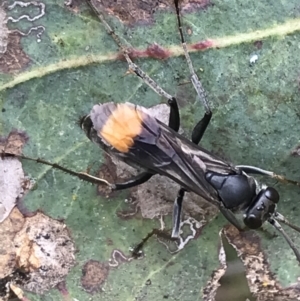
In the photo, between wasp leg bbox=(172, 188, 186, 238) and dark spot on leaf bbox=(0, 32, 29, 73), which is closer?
dark spot on leaf bbox=(0, 32, 29, 73)

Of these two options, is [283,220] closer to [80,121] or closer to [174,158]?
[174,158]

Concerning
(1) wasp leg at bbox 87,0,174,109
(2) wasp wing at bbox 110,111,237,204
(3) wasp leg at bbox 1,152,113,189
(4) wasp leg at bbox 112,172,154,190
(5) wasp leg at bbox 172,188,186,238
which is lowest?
(5) wasp leg at bbox 172,188,186,238

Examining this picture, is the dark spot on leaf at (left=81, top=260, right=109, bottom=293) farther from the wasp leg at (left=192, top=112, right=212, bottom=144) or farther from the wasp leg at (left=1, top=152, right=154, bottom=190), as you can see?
the wasp leg at (left=192, top=112, right=212, bottom=144)

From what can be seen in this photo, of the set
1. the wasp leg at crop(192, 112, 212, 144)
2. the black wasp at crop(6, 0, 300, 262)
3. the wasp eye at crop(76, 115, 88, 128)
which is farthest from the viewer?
the wasp leg at crop(192, 112, 212, 144)

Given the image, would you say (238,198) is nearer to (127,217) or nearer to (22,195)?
(127,217)

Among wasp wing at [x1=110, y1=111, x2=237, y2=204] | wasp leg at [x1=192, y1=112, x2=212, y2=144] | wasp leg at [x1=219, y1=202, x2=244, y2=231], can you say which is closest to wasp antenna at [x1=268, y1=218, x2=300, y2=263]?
wasp leg at [x1=219, y1=202, x2=244, y2=231]

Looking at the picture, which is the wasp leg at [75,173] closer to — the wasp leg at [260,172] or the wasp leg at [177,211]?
the wasp leg at [177,211]

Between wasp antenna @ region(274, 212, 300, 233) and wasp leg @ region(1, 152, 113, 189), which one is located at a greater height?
wasp leg @ region(1, 152, 113, 189)
